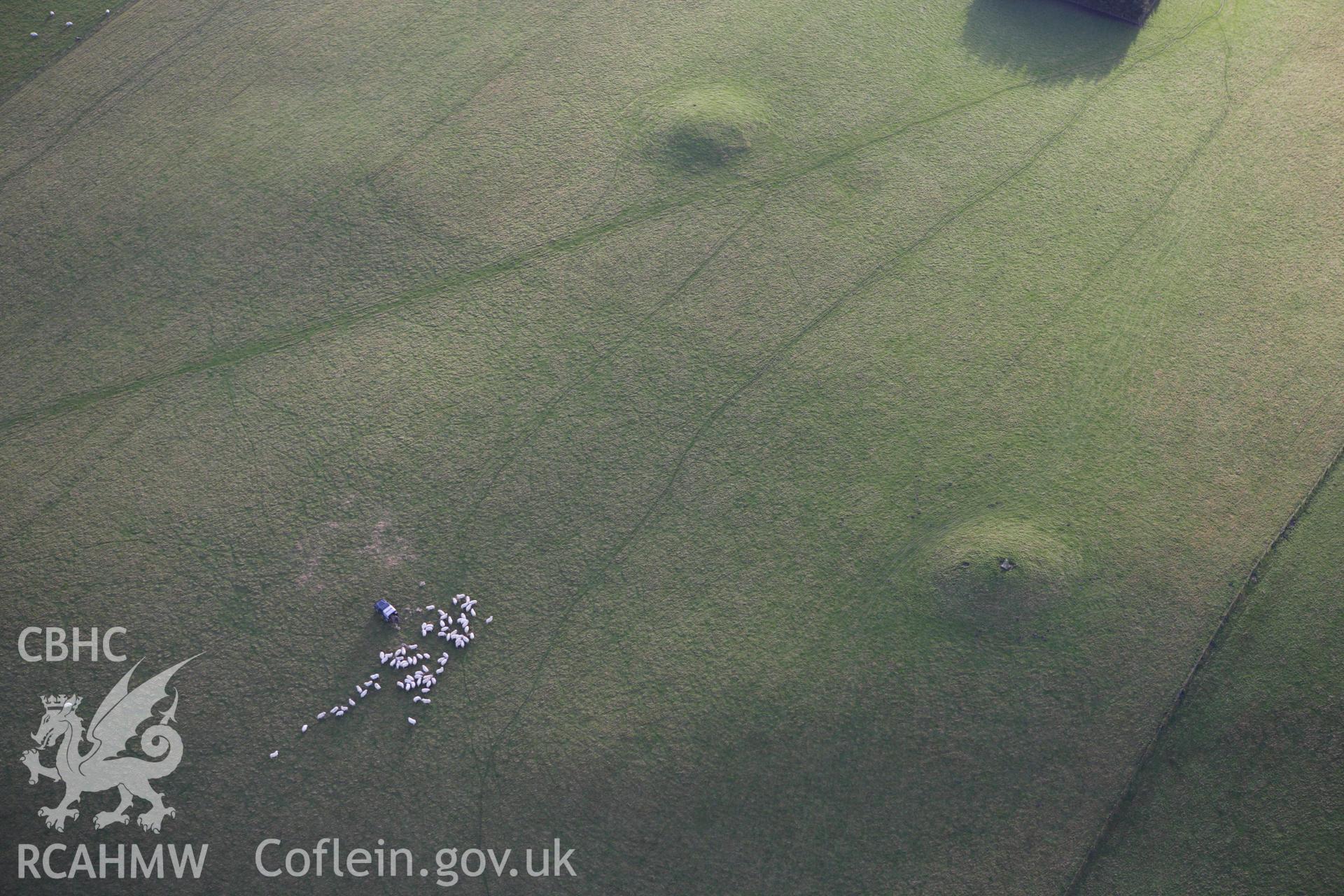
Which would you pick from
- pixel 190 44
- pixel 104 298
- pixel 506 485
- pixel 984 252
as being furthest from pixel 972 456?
pixel 190 44

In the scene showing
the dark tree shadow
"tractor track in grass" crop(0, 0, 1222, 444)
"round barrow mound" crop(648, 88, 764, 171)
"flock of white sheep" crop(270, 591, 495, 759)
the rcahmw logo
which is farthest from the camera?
the dark tree shadow

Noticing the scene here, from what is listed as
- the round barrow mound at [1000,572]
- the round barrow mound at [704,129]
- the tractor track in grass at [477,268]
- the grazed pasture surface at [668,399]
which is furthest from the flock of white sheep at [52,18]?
the round barrow mound at [1000,572]

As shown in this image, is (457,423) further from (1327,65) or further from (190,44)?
(1327,65)

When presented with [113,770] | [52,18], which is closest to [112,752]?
[113,770]

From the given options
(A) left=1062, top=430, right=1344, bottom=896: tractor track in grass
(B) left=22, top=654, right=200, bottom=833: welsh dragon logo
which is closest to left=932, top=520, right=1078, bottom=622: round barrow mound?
(A) left=1062, top=430, right=1344, bottom=896: tractor track in grass

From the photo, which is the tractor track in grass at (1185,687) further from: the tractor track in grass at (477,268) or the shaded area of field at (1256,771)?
the tractor track in grass at (477,268)

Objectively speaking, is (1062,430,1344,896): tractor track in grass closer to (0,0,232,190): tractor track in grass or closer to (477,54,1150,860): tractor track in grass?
(477,54,1150,860): tractor track in grass

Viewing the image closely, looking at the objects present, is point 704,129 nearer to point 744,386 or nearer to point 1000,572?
point 744,386
